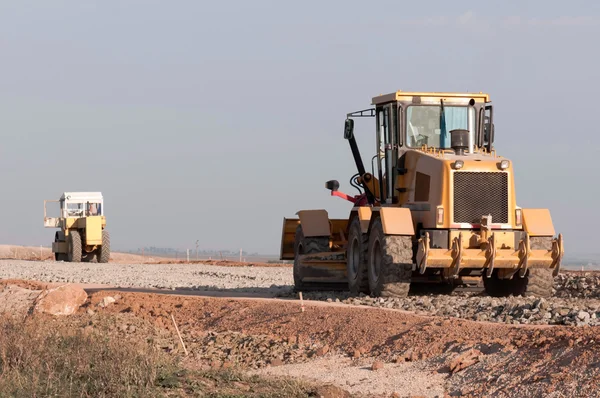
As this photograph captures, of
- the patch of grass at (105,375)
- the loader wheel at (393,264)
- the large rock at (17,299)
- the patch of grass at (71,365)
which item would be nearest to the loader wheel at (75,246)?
the large rock at (17,299)

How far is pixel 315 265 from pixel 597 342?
1072 centimetres

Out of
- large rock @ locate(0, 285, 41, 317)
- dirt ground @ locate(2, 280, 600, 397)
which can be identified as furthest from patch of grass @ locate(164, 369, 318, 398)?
large rock @ locate(0, 285, 41, 317)

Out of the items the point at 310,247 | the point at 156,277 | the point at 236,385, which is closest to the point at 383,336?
the point at 236,385

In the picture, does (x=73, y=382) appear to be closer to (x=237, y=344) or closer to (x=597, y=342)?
(x=237, y=344)

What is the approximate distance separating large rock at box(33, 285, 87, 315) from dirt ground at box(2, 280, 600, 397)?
40 centimetres

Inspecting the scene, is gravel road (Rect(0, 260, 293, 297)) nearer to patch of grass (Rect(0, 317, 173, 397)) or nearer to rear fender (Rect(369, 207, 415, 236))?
rear fender (Rect(369, 207, 415, 236))

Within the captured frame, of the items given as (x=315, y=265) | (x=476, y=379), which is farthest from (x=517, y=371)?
(x=315, y=265)

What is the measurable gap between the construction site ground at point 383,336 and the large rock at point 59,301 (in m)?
0.27

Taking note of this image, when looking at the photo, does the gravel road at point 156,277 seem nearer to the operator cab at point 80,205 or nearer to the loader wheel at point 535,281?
the loader wheel at point 535,281

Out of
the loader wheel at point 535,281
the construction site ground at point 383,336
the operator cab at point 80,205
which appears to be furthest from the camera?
the operator cab at point 80,205

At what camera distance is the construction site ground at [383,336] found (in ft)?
40.9

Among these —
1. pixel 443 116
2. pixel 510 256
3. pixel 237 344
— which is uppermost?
pixel 443 116

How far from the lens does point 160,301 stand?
22.0 m

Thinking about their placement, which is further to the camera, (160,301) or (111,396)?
(160,301)
